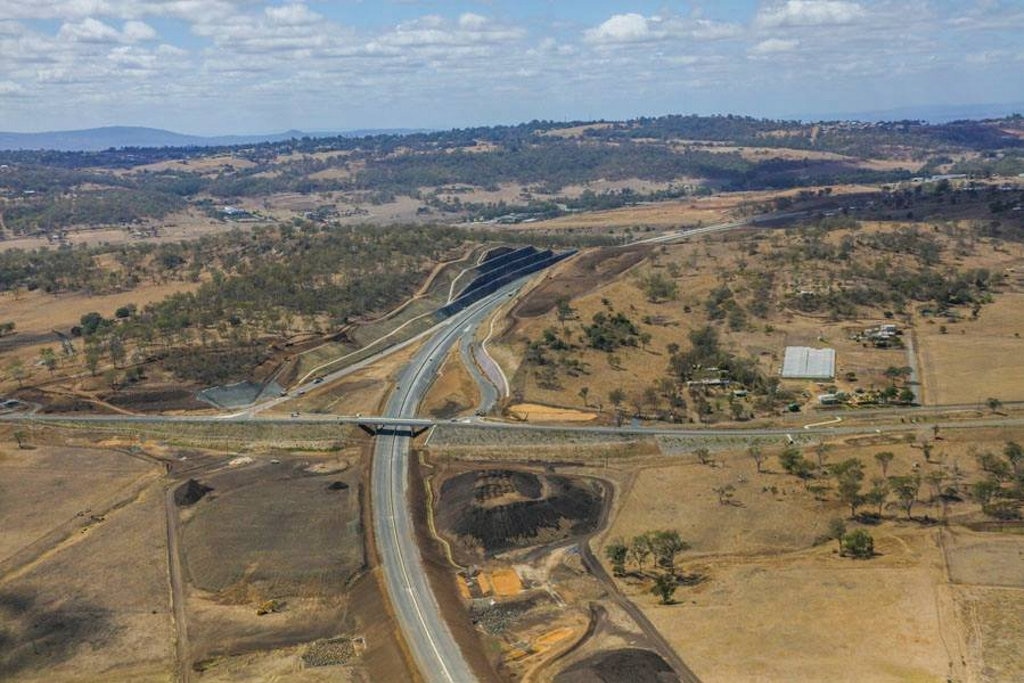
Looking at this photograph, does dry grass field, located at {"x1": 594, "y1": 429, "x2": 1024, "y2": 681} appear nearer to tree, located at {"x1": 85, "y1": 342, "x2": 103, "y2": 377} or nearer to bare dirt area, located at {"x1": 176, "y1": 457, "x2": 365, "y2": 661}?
Answer: bare dirt area, located at {"x1": 176, "y1": 457, "x2": 365, "y2": 661}

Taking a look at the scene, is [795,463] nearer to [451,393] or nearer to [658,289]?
[451,393]

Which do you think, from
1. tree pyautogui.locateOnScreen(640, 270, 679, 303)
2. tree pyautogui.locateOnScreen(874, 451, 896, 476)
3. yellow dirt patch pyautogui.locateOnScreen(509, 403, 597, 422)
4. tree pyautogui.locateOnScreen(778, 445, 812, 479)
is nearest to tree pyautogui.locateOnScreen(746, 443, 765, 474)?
tree pyautogui.locateOnScreen(778, 445, 812, 479)

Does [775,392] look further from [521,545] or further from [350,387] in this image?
[350,387]

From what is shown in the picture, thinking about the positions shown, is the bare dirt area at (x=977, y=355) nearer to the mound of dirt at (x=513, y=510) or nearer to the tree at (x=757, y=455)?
the tree at (x=757, y=455)

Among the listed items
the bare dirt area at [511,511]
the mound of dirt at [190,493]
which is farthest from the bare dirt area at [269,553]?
the bare dirt area at [511,511]

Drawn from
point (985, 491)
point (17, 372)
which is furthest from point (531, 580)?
point (17, 372)
